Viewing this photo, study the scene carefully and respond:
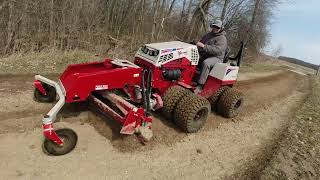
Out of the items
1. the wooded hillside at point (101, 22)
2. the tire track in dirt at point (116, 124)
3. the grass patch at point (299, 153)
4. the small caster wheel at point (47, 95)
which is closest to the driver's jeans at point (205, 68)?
the tire track in dirt at point (116, 124)

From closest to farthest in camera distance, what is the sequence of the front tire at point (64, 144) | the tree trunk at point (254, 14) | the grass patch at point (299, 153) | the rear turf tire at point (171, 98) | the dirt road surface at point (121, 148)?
the dirt road surface at point (121, 148) < the front tire at point (64, 144) < the grass patch at point (299, 153) < the rear turf tire at point (171, 98) < the tree trunk at point (254, 14)

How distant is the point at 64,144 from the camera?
484cm

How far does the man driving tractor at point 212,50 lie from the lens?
712 cm

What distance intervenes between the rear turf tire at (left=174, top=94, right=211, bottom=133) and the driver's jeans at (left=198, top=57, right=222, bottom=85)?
37.3 inches

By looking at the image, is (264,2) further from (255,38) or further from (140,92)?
(140,92)

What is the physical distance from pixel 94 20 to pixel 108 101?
7775 millimetres

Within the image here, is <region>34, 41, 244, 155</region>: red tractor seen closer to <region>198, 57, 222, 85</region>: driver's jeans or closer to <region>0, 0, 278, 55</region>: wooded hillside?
<region>198, 57, 222, 85</region>: driver's jeans

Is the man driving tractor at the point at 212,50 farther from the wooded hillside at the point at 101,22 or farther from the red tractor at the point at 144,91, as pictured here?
the wooded hillside at the point at 101,22

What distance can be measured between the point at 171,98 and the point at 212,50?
5.18ft

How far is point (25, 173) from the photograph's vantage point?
4332 millimetres

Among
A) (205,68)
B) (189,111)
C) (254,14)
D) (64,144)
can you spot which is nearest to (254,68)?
(254,14)

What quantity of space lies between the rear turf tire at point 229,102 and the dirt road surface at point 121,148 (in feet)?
0.52

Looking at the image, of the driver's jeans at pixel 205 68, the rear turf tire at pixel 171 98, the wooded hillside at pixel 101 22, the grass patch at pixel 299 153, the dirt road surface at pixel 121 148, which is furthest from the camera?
the wooded hillside at pixel 101 22

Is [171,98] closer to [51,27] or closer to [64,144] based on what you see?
[64,144]
